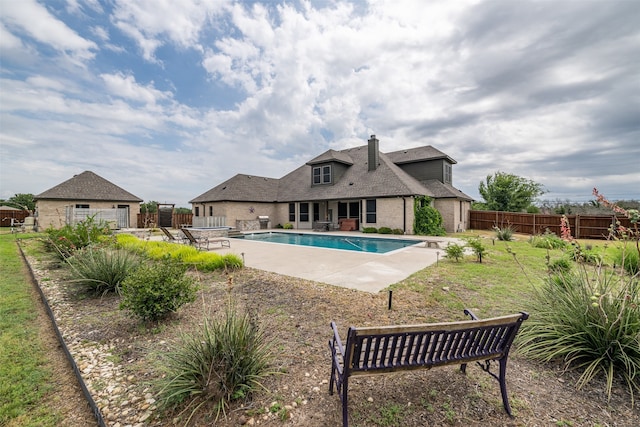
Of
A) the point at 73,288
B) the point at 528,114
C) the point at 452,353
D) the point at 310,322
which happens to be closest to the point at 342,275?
the point at 310,322

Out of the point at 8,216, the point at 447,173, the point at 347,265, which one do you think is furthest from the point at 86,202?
the point at 447,173

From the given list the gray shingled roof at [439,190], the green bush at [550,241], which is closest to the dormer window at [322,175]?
the gray shingled roof at [439,190]

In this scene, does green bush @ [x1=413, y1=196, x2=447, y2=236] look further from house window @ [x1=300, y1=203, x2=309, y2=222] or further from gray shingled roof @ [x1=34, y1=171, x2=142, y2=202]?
gray shingled roof @ [x1=34, y1=171, x2=142, y2=202]

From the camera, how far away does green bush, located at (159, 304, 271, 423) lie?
2307mm

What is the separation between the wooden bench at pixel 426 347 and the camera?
6.42 ft

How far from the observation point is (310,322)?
13.1 ft

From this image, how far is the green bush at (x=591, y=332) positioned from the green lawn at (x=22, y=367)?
5.05 m

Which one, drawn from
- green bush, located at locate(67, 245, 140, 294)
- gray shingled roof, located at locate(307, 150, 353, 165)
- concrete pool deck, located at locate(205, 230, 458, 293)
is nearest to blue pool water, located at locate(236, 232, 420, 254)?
concrete pool deck, located at locate(205, 230, 458, 293)

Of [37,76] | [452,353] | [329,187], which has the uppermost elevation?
[37,76]

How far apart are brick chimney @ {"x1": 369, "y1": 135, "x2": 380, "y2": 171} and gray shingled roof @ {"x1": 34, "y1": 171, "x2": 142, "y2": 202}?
2246 centimetres

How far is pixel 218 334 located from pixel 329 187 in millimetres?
20482

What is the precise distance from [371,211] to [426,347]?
17.8 metres

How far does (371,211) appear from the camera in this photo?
19641mm

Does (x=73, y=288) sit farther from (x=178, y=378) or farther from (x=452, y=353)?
(x=452, y=353)
